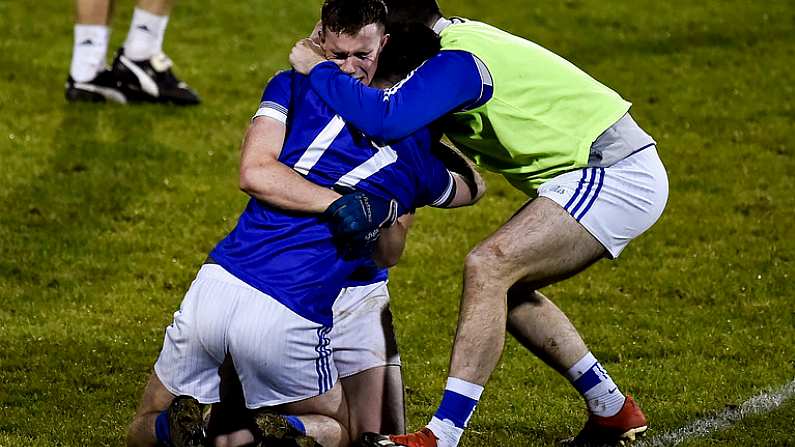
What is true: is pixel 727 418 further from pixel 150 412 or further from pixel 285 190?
pixel 150 412

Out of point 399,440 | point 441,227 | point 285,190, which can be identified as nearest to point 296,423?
point 399,440

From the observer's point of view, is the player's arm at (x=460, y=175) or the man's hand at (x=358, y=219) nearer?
the man's hand at (x=358, y=219)

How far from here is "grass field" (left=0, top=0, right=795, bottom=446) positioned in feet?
19.7

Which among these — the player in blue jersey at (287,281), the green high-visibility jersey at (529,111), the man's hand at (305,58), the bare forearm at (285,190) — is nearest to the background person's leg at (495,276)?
the green high-visibility jersey at (529,111)

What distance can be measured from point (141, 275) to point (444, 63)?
10.7 feet

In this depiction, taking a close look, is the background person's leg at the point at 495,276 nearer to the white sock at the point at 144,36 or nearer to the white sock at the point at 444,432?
the white sock at the point at 444,432

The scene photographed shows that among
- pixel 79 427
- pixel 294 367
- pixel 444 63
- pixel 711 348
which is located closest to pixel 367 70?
pixel 444 63

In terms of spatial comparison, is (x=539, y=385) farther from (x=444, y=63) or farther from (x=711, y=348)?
(x=444, y=63)

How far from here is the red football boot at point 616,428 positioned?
17.7 feet

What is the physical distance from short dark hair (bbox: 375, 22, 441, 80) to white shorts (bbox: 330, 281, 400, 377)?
2.78 feet

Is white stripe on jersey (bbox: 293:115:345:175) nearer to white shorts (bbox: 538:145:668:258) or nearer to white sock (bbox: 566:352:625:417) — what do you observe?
white shorts (bbox: 538:145:668:258)

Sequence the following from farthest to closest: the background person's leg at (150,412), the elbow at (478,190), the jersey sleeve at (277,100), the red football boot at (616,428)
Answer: the red football boot at (616,428) → the elbow at (478,190) → the background person's leg at (150,412) → the jersey sleeve at (277,100)

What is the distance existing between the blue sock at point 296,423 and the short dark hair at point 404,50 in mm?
1255

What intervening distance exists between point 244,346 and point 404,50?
1.25 m
